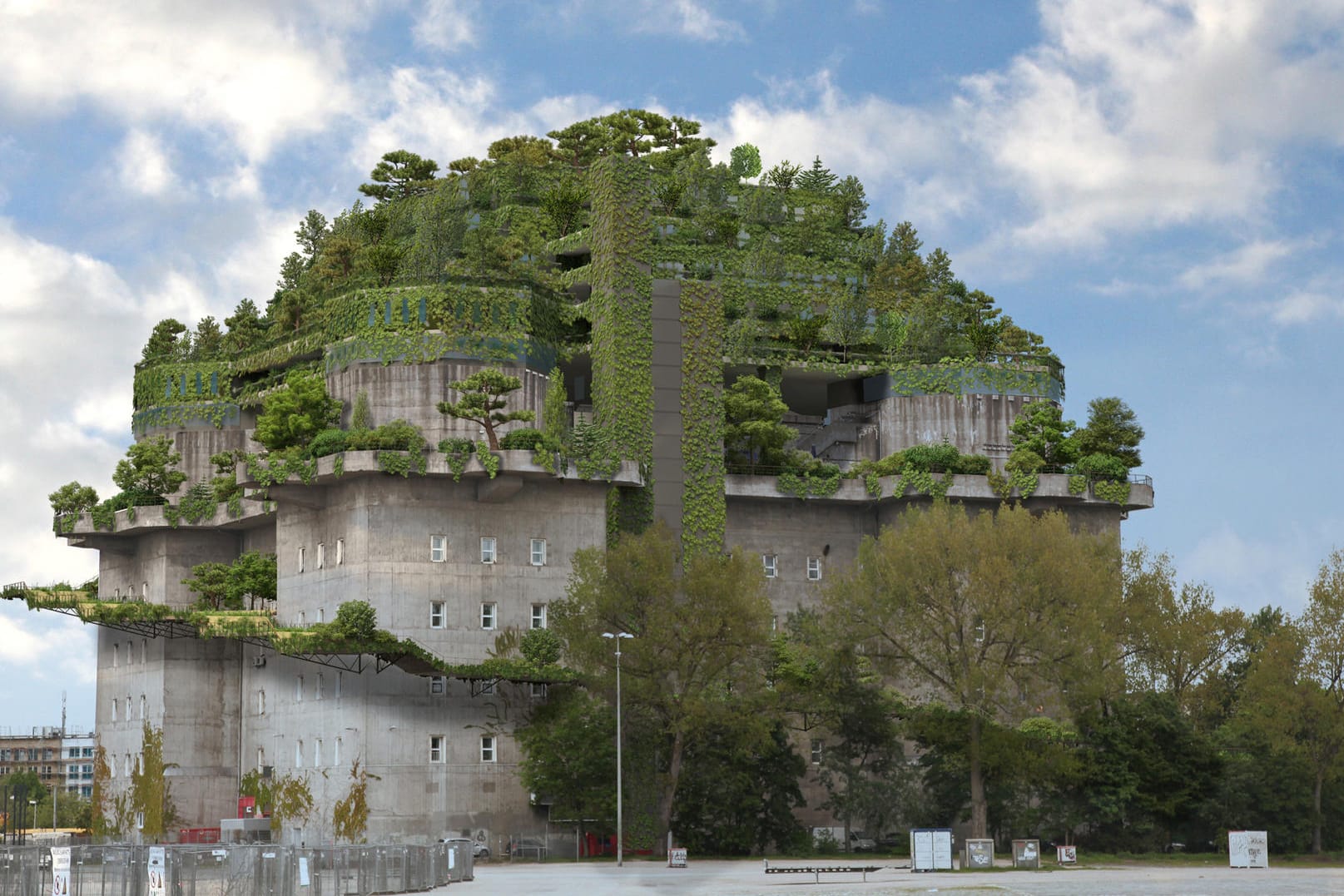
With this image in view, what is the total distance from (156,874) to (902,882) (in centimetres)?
3201

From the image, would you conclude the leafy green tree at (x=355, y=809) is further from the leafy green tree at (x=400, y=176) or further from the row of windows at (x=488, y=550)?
the leafy green tree at (x=400, y=176)

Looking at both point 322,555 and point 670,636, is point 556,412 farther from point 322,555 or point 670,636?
point 670,636

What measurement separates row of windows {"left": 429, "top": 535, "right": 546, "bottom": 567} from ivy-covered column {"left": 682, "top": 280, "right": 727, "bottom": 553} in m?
9.10

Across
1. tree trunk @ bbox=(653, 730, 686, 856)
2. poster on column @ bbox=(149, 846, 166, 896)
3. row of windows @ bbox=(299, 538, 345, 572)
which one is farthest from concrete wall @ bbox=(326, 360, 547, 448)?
poster on column @ bbox=(149, 846, 166, 896)

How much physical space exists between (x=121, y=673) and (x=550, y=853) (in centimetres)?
3438

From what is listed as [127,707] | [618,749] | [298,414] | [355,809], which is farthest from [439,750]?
[127,707]

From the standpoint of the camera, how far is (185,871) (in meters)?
51.7

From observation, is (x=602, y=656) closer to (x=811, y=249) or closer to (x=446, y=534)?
(x=446, y=534)

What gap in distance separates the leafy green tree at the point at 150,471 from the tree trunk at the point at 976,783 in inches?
2059

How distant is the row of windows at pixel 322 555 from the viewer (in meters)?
98.6

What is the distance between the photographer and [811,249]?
433 ft

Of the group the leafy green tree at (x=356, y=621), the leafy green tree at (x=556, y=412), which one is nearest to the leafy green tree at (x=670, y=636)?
the leafy green tree at (x=556, y=412)

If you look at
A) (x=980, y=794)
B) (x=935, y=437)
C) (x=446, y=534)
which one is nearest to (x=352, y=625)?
(x=446, y=534)

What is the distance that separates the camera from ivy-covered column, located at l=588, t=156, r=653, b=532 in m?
104
